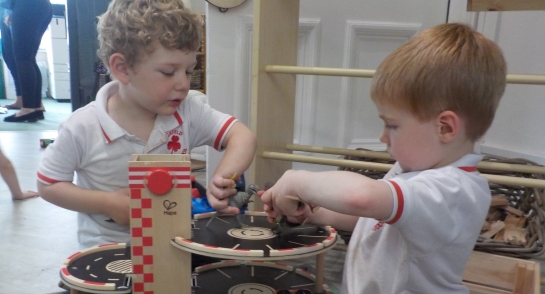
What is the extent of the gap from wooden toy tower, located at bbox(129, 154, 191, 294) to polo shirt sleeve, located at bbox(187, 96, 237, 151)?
1.19 feet

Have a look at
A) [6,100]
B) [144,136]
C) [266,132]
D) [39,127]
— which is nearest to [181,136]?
[144,136]

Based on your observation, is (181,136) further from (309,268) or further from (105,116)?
(309,268)

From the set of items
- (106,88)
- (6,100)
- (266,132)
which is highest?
(106,88)

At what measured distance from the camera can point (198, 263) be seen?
933mm

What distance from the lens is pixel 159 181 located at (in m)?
0.59

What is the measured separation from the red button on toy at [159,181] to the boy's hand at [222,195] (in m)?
0.19

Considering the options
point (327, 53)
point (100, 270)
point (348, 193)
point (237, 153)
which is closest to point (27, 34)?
point (327, 53)

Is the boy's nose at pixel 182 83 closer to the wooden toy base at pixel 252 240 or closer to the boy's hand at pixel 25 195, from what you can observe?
the wooden toy base at pixel 252 240

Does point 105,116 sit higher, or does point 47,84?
point 105,116

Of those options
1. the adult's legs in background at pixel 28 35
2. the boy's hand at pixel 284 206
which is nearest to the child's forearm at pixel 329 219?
the boy's hand at pixel 284 206

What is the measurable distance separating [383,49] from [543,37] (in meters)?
0.58

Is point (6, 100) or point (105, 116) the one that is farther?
point (6, 100)

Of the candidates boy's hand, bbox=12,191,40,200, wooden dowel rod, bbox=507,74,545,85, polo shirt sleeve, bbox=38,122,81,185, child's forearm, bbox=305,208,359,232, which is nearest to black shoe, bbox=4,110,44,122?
boy's hand, bbox=12,191,40,200

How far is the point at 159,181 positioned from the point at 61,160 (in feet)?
1.18
